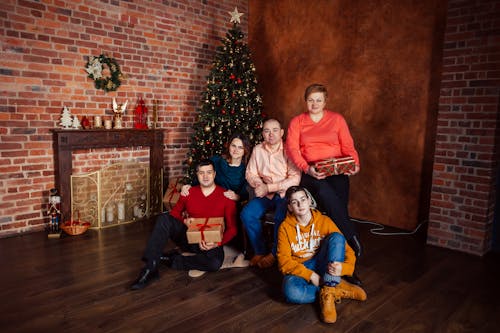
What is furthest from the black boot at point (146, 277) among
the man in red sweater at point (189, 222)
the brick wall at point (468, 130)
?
the brick wall at point (468, 130)

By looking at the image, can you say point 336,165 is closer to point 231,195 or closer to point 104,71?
point 231,195

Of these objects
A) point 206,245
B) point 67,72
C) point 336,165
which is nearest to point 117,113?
point 67,72

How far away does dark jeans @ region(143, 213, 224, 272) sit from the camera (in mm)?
2787

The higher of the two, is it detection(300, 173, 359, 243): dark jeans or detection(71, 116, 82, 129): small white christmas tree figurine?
→ detection(71, 116, 82, 129): small white christmas tree figurine

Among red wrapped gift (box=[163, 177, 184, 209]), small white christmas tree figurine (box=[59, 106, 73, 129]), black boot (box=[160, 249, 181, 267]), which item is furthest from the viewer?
red wrapped gift (box=[163, 177, 184, 209])

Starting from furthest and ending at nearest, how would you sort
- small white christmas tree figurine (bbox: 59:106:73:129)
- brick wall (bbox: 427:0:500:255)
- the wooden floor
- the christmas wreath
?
the christmas wreath
small white christmas tree figurine (bbox: 59:106:73:129)
brick wall (bbox: 427:0:500:255)
the wooden floor

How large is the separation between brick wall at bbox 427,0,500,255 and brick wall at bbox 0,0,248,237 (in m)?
3.16

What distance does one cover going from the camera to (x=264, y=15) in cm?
548

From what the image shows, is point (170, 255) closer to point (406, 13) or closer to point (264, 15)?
point (406, 13)

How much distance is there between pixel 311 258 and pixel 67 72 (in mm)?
3147

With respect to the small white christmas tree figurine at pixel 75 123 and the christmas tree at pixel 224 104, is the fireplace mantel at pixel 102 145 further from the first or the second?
the christmas tree at pixel 224 104

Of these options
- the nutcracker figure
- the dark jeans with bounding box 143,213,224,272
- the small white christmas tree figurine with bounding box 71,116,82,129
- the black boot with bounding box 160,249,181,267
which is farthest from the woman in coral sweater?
the nutcracker figure

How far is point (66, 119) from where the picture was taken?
155 inches

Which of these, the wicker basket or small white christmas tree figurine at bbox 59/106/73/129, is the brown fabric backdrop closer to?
small white christmas tree figurine at bbox 59/106/73/129
